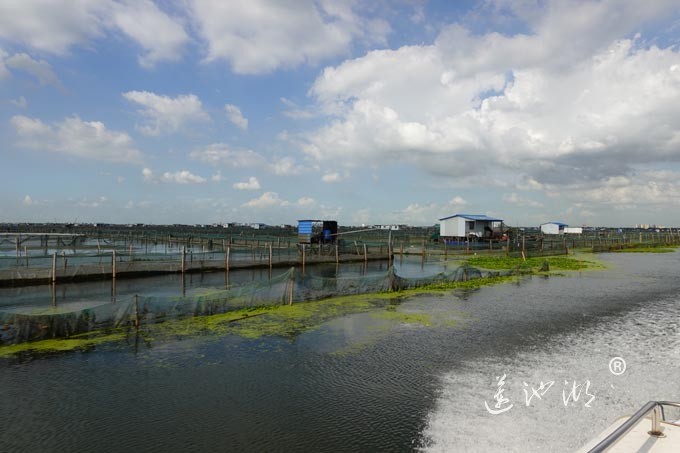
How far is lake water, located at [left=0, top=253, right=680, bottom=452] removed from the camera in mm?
8688

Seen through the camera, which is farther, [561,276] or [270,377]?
[561,276]

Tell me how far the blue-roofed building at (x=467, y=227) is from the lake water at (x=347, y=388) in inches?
1963

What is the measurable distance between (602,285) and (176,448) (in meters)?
32.4

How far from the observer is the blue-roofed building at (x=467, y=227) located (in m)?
67.5

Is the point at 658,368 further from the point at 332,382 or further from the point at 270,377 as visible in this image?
the point at 270,377

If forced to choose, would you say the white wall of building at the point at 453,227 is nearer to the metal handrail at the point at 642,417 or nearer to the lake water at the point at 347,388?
the lake water at the point at 347,388

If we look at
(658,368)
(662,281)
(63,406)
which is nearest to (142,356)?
(63,406)

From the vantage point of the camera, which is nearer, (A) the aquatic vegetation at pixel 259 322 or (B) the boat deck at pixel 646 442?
(B) the boat deck at pixel 646 442

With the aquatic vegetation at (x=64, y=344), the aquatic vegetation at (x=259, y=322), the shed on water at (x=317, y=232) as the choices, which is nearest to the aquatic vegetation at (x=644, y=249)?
the shed on water at (x=317, y=232)

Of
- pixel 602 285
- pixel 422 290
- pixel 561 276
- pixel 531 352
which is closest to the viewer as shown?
pixel 531 352

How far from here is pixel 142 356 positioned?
13.4 m

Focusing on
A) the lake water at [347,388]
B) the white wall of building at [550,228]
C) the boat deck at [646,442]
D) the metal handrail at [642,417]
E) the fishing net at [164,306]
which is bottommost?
the lake water at [347,388]

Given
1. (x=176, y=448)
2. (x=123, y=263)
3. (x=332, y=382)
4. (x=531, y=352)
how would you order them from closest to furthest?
(x=176, y=448), (x=332, y=382), (x=531, y=352), (x=123, y=263)

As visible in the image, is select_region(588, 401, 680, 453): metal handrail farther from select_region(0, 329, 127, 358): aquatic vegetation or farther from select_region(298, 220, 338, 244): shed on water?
select_region(298, 220, 338, 244): shed on water
